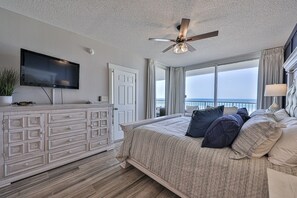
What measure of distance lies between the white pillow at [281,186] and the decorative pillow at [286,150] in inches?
10.1

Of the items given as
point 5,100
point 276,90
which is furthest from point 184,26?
point 5,100

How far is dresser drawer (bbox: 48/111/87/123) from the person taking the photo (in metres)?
2.09

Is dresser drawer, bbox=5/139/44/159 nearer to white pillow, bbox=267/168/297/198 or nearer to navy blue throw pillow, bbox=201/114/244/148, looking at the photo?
navy blue throw pillow, bbox=201/114/244/148

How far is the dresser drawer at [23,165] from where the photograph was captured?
1728 millimetres

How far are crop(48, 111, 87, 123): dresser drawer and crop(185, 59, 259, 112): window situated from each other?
414 cm

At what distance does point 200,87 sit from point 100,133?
397cm

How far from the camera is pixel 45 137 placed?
79.8 inches

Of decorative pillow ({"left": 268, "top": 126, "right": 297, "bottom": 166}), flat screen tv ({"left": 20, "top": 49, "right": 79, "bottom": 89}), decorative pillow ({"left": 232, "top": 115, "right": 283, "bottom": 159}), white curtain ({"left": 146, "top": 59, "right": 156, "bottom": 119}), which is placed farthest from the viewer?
white curtain ({"left": 146, "top": 59, "right": 156, "bottom": 119})

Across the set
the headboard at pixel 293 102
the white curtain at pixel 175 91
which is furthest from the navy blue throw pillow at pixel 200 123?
the white curtain at pixel 175 91

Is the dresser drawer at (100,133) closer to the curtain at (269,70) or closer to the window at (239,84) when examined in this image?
the window at (239,84)

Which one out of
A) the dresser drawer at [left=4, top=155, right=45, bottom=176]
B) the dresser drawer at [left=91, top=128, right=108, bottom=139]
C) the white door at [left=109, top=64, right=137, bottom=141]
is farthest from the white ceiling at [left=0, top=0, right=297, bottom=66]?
the dresser drawer at [left=4, top=155, right=45, bottom=176]

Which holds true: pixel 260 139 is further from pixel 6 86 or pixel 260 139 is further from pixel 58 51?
pixel 58 51

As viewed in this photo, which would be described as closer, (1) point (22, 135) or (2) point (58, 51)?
(1) point (22, 135)

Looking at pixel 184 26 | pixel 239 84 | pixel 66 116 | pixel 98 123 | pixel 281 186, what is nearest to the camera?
pixel 281 186
